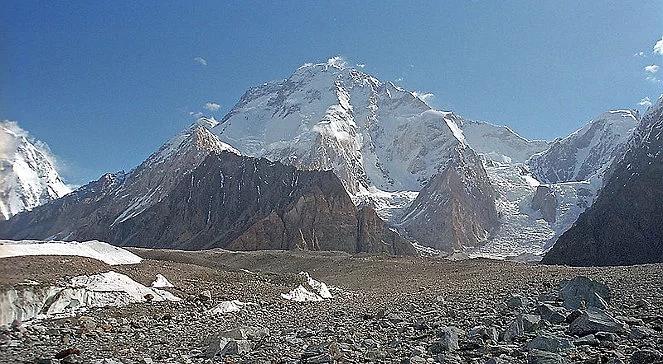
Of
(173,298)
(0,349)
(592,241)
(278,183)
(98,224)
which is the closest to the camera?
(0,349)

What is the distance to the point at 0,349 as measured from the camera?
1116 centimetres

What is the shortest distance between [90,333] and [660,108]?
166 m

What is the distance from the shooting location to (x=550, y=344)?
9.83 m

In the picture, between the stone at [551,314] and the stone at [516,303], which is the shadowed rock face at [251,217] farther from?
the stone at [551,314]

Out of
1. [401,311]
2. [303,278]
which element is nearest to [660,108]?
[303,278]

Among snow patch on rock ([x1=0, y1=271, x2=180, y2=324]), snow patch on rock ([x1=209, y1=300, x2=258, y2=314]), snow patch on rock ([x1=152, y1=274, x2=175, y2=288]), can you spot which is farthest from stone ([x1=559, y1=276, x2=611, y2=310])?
snow patch on rock ([x1=152, y1=274, x2=175, y2=288])

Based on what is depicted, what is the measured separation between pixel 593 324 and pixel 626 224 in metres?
121

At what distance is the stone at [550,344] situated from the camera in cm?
969

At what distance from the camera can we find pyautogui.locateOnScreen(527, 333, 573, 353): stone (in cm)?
969

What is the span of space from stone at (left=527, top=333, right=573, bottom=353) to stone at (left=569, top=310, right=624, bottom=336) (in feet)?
3.75

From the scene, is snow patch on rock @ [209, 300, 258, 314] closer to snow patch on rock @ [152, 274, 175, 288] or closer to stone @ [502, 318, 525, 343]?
snow patch on rock @ [152, 274, 175, 288]

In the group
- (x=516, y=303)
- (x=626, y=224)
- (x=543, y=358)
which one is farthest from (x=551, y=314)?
(x=626, y=224)

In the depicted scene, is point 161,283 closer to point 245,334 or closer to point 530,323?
point 245,334

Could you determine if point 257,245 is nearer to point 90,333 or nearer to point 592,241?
point 592,241
